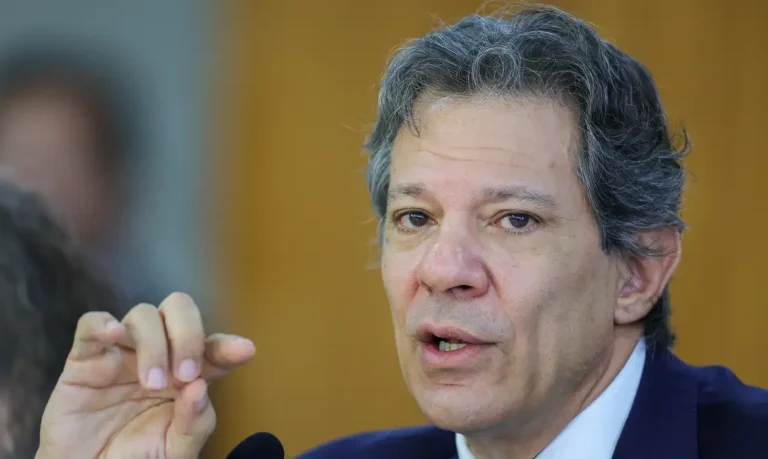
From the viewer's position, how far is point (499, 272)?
5.78 feet

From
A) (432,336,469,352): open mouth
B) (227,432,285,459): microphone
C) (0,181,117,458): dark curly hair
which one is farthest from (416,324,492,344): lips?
(0,181,117,458): dark curly hair

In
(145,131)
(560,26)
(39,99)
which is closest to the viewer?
(560,26)

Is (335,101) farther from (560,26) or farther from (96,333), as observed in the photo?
(96,333)

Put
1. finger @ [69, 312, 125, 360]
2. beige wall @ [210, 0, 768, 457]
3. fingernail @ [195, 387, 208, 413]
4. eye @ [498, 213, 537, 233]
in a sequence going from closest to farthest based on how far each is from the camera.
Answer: finger @ [69, 312, 125, 360], fingernail @ [195, 387, 208, 413], eye @ [498, 213, 537, 233], beige wall @ [210, 0, 768, 457]

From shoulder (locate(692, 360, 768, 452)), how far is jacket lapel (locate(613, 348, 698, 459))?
2cm

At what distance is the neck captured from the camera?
6.08 feet

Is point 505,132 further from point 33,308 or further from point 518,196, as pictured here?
point 33,308

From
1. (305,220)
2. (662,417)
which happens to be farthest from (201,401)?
(305,220)

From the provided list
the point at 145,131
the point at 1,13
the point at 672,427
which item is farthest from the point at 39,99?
the point at 672,427

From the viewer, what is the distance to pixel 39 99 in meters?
3.39

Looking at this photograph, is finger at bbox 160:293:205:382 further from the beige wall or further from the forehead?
the beige wall

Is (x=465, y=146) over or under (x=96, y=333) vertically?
over

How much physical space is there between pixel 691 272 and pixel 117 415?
85.7 inches

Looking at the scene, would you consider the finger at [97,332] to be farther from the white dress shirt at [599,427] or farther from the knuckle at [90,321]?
the white dress shirt at [599,427]
